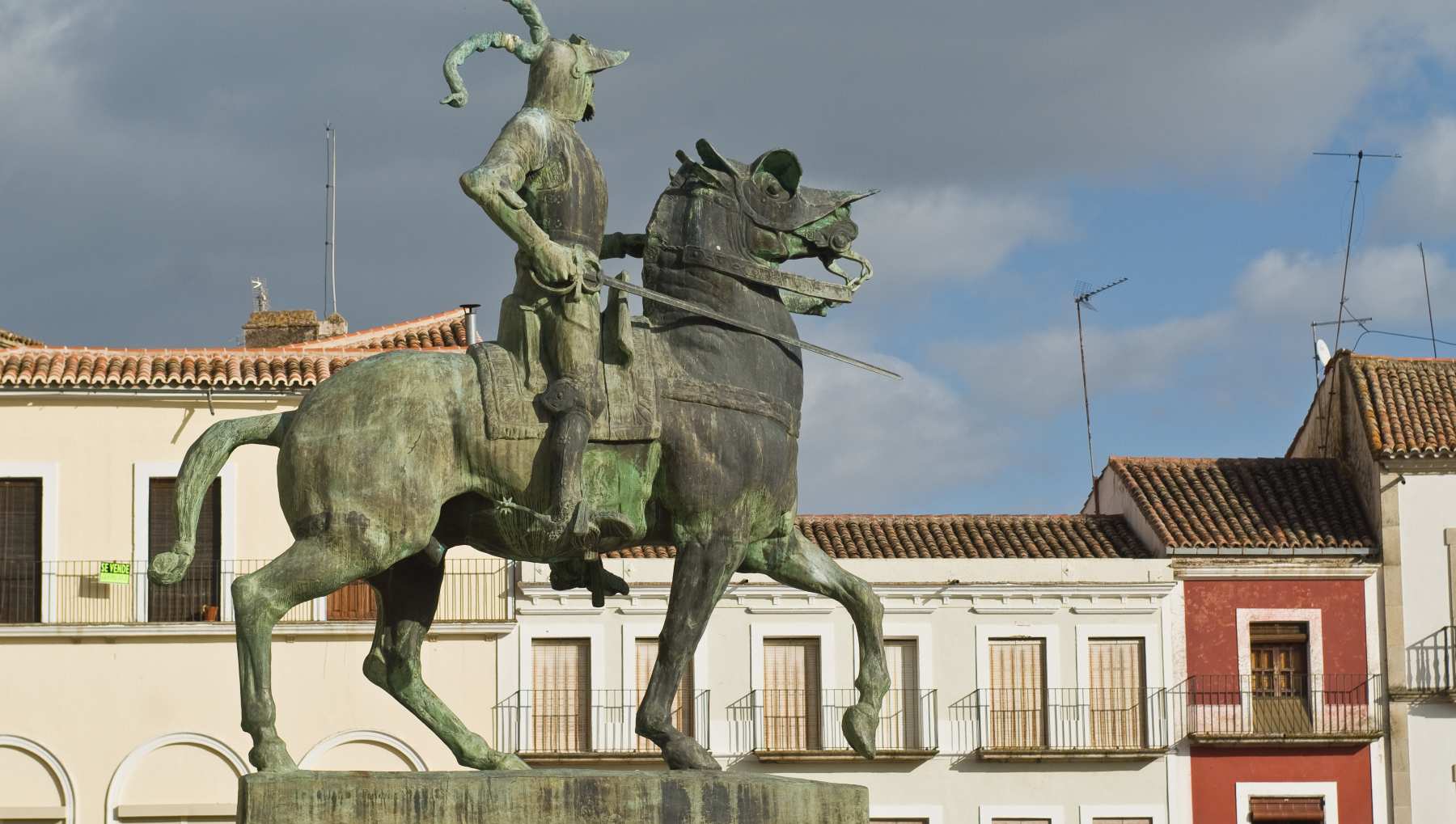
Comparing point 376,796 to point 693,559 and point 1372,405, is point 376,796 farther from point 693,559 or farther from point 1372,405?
point 1372,405

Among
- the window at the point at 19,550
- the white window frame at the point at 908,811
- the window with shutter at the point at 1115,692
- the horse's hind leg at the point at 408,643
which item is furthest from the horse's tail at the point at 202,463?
the window with shutter at the point at 1115,692

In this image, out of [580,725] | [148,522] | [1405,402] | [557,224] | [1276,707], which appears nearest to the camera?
[557,224]

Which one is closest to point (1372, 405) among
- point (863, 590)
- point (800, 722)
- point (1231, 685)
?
point (1231, 685)

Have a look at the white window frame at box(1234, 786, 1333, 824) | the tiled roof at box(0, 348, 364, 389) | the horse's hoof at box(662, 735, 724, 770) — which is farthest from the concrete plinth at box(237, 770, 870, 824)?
the white window frame at box(1234, 786, 1333, 824)

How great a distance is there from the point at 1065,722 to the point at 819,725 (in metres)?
3.93

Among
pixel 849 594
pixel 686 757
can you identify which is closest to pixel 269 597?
pixel 686 757

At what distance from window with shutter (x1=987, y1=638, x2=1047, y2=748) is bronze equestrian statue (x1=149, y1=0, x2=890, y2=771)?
101 ft

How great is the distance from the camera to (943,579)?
4262cm

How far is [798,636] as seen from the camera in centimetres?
4250

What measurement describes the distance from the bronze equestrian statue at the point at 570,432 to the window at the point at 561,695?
94.9ft

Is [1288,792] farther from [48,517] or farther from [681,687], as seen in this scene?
[48,517]

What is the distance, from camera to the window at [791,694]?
137 ft

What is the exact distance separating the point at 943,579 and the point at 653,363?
31236 mm

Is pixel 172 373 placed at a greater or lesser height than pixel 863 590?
greater
